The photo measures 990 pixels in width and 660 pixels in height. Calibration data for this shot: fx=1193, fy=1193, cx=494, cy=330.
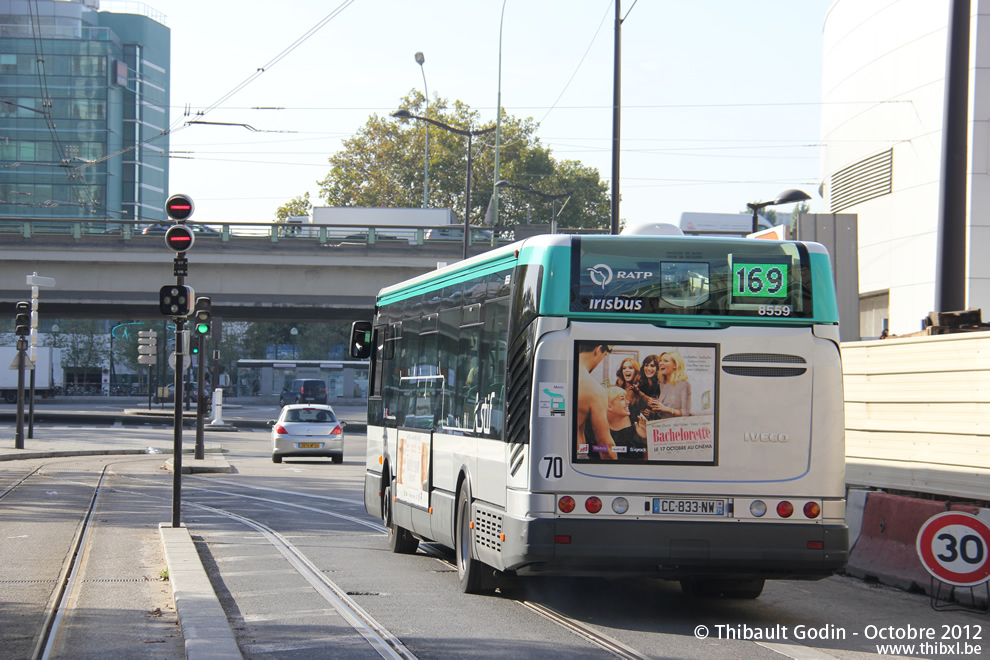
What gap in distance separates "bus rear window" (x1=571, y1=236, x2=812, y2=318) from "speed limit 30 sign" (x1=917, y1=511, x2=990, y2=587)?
1.75 meters

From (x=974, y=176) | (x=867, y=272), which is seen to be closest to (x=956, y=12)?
(x=974, y=176)

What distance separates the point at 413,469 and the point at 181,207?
4.56 meters

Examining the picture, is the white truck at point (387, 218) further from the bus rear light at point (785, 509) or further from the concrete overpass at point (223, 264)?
the bus rear light at point (785, 509)

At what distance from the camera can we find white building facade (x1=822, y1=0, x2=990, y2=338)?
76.3 ft

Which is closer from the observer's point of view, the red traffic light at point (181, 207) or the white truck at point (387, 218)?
the red traffic light at point (181, 207)

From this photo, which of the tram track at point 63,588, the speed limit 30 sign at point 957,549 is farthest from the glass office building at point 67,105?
the speed limit 30 sign at point 957,549

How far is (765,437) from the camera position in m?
8.52

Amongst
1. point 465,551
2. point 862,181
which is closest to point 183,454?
point 862,181

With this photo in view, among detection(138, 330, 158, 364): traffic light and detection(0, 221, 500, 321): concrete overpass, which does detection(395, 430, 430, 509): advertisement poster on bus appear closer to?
detection(138, 330, 158, 364): traffic light

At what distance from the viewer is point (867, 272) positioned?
90.7 feet

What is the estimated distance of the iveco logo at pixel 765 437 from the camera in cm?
850

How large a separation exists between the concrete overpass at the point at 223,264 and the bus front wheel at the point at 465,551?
33.7 m

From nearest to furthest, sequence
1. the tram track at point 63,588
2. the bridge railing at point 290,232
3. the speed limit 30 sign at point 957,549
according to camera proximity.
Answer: the tram track at point 63,588 < the speed limit 30 sign at point 957,549 < the bridge railing at point 290,232

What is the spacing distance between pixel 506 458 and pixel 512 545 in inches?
25.8
